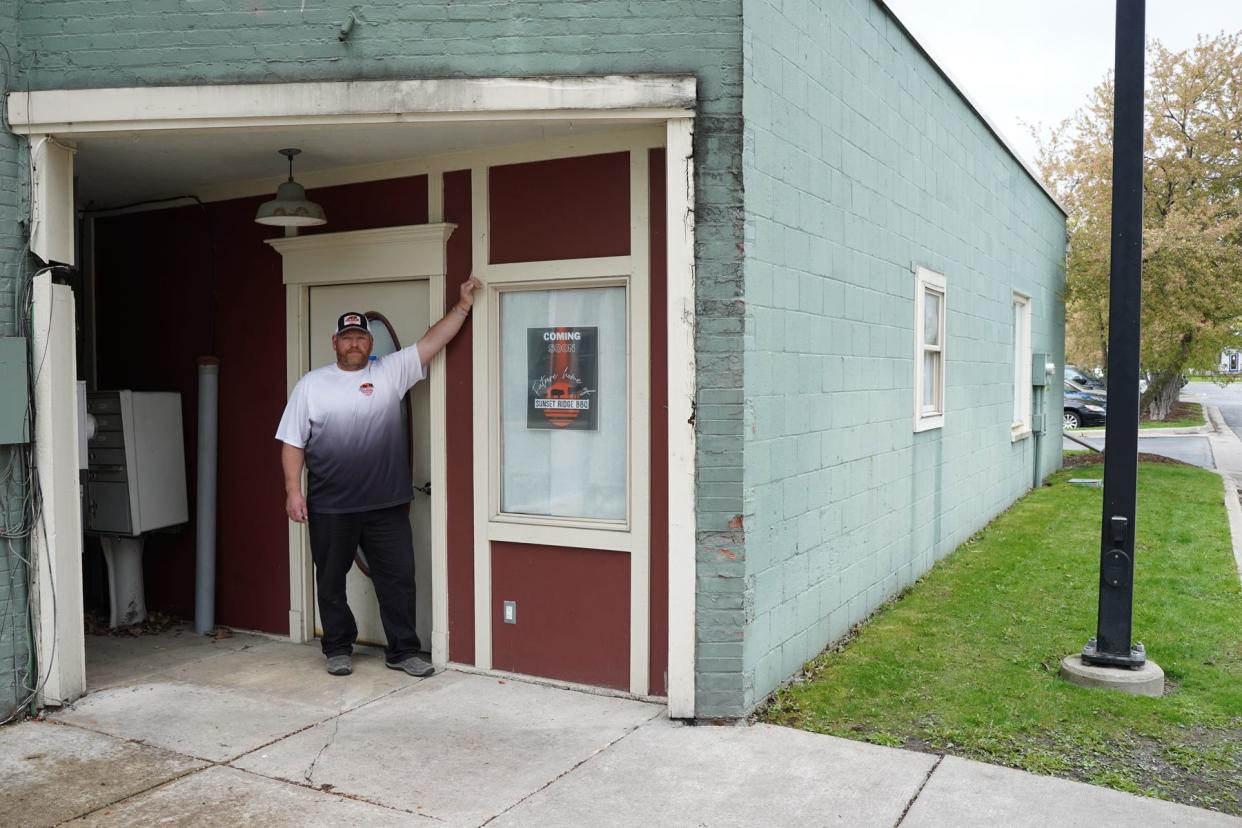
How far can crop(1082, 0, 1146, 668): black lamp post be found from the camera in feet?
18.6

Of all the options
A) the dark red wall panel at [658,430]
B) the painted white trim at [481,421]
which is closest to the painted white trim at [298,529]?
the painted white trim at [481,421]

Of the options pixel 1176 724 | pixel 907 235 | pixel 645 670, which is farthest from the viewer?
pixel 907 235

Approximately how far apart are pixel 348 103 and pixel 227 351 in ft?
8.62

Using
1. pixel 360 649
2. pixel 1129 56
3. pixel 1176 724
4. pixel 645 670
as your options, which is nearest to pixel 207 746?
pixel 360 649

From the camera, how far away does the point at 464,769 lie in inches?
185

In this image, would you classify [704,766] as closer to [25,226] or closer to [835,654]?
[835,654]

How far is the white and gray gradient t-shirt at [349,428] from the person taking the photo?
6.06 meters

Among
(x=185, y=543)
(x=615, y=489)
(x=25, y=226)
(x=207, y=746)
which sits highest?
(x=25, y=226)

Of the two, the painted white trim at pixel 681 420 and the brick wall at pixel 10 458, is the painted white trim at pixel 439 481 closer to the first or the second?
the painted white trim at pixel 681 420

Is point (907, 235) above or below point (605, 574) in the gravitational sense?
above

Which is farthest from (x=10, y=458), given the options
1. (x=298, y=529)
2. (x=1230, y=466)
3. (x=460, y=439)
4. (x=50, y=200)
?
(x=1230, y=466)

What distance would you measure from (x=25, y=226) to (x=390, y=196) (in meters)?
1.97

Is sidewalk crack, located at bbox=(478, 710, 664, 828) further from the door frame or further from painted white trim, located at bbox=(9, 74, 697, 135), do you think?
painted white trim, located at bbox=(9, 74, 697, 135)

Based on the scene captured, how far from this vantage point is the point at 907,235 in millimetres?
8234
